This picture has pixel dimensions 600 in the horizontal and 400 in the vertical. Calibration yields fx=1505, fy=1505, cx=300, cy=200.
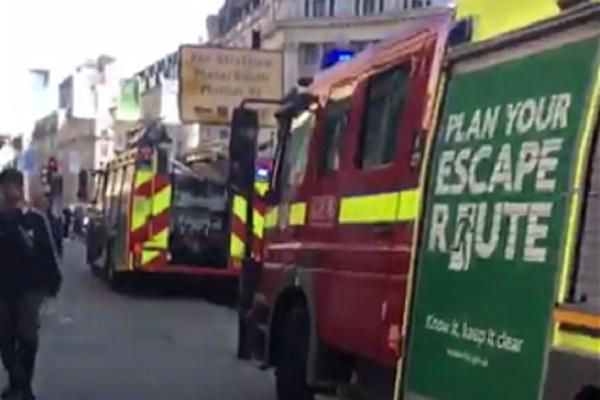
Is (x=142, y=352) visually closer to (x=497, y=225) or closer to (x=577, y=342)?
(x=497, y=225)

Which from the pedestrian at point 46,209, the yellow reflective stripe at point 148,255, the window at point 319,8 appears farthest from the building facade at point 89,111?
the yellow reflective stripe at point 148,255

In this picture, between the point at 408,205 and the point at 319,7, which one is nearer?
the point at 408,205

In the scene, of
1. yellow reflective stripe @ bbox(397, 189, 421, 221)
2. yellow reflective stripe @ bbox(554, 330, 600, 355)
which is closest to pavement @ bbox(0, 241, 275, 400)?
yellow reflective stripe @ bbox(397, 189, 421, 221)

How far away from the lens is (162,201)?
943 inches

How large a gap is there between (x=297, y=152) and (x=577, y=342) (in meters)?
5.40

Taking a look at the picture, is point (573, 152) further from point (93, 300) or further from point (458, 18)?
point (93, 300)

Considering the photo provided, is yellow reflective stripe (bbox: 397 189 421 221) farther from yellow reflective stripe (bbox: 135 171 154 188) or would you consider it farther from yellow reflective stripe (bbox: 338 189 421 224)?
yellow reflective stripe (bbox: 135 171 154 188)

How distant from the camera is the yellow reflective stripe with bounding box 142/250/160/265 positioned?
78.3ft

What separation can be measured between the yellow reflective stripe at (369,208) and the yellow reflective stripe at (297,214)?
888 millimetres

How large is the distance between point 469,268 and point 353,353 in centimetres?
247

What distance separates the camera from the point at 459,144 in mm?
6832

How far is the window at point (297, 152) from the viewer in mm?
10289

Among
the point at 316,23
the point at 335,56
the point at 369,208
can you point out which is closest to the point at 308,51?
the point at 316,23

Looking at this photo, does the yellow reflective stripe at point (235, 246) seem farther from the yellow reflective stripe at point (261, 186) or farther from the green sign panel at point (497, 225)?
the green sign panel at point (497, 225)
